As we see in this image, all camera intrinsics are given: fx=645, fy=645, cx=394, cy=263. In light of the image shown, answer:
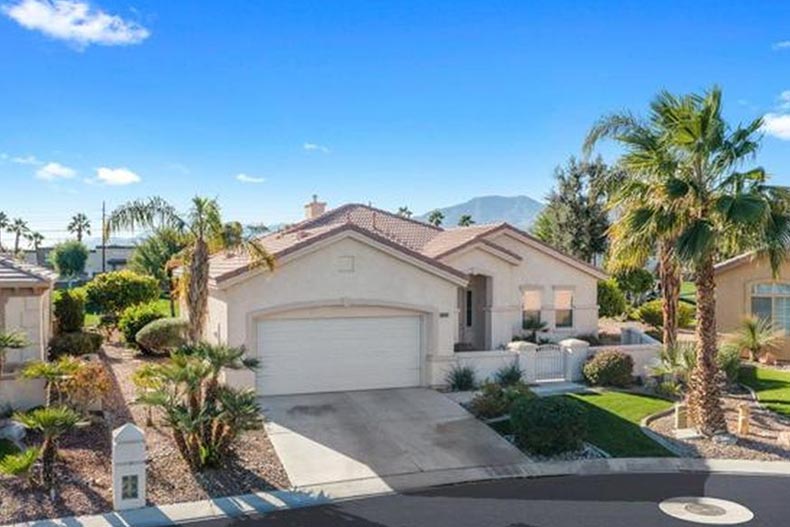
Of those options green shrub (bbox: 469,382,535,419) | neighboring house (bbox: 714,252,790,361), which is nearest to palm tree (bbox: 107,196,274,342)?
green shrub (bbox: 469,382,535,419)

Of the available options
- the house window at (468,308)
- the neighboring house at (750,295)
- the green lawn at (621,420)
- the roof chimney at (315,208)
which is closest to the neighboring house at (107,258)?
the roof chimney at (315,208)

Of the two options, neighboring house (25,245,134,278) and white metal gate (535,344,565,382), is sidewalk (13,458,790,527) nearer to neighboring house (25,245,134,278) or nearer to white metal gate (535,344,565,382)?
white metal gate (535,344,565,382)

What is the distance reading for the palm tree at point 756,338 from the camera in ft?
84.1

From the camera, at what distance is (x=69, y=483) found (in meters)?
11.8

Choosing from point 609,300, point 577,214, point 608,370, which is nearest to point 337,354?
point 608,370

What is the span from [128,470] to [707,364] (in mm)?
13108

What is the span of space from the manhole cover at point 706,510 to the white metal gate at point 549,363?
9.17 meters

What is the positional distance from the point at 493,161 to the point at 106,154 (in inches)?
980

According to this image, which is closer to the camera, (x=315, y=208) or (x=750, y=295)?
(x=750, y=295)

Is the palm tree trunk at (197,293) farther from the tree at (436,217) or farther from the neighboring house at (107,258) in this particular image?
the neighboring house at (107,258)

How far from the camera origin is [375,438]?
49.4ft

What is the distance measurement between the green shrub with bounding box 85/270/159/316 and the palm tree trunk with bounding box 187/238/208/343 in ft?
52.2

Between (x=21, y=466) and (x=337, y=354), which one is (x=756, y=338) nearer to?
(x=337, y=354)

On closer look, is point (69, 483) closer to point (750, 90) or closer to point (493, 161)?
point (750, 90)
